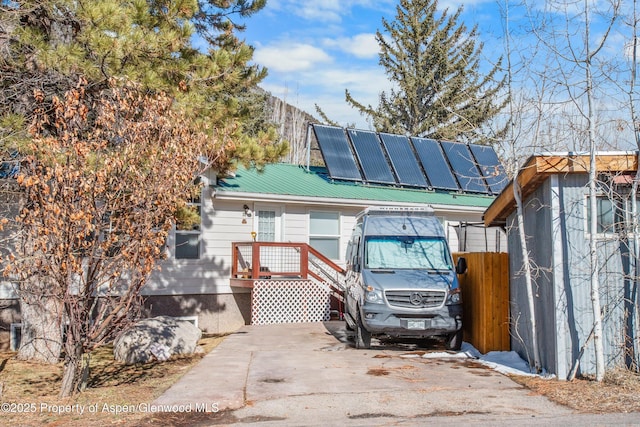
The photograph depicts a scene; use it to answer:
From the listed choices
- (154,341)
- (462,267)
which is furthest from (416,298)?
(154,341)

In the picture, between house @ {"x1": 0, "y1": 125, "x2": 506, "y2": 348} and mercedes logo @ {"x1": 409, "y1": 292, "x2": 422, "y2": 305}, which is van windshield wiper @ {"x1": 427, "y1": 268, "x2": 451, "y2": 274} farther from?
house @ {"x1": 0, "y1": 125, "x2": 506, "y2": 348}

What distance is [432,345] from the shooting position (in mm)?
12109

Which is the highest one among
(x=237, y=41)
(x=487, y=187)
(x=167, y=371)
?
(x=237, y=41)

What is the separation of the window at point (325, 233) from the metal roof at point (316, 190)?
77 centimetres

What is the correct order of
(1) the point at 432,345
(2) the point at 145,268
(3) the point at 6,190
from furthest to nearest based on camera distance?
(1) the point at 432,345, (3) the point at 6,190, (2) the point at 145,268

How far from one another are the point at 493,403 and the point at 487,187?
14470 mm

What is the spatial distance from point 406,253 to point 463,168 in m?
10.00

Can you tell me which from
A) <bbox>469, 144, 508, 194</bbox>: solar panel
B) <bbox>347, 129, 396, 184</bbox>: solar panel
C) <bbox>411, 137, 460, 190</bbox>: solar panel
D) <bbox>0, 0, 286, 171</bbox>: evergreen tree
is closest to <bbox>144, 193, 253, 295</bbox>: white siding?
<bbox>0, 0, 286, 171</bbox>: evergreen tree

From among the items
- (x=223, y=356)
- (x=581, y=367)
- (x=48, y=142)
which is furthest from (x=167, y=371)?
(x=581, y=367)

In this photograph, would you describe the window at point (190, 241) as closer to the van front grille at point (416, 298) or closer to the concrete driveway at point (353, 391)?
the concrete driveway at point (353, 391)

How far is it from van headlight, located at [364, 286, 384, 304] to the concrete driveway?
985mm

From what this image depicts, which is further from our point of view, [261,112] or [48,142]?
[261,112]

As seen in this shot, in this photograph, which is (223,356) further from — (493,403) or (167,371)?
(493,403)

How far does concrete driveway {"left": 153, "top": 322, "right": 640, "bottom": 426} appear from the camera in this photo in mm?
6559
